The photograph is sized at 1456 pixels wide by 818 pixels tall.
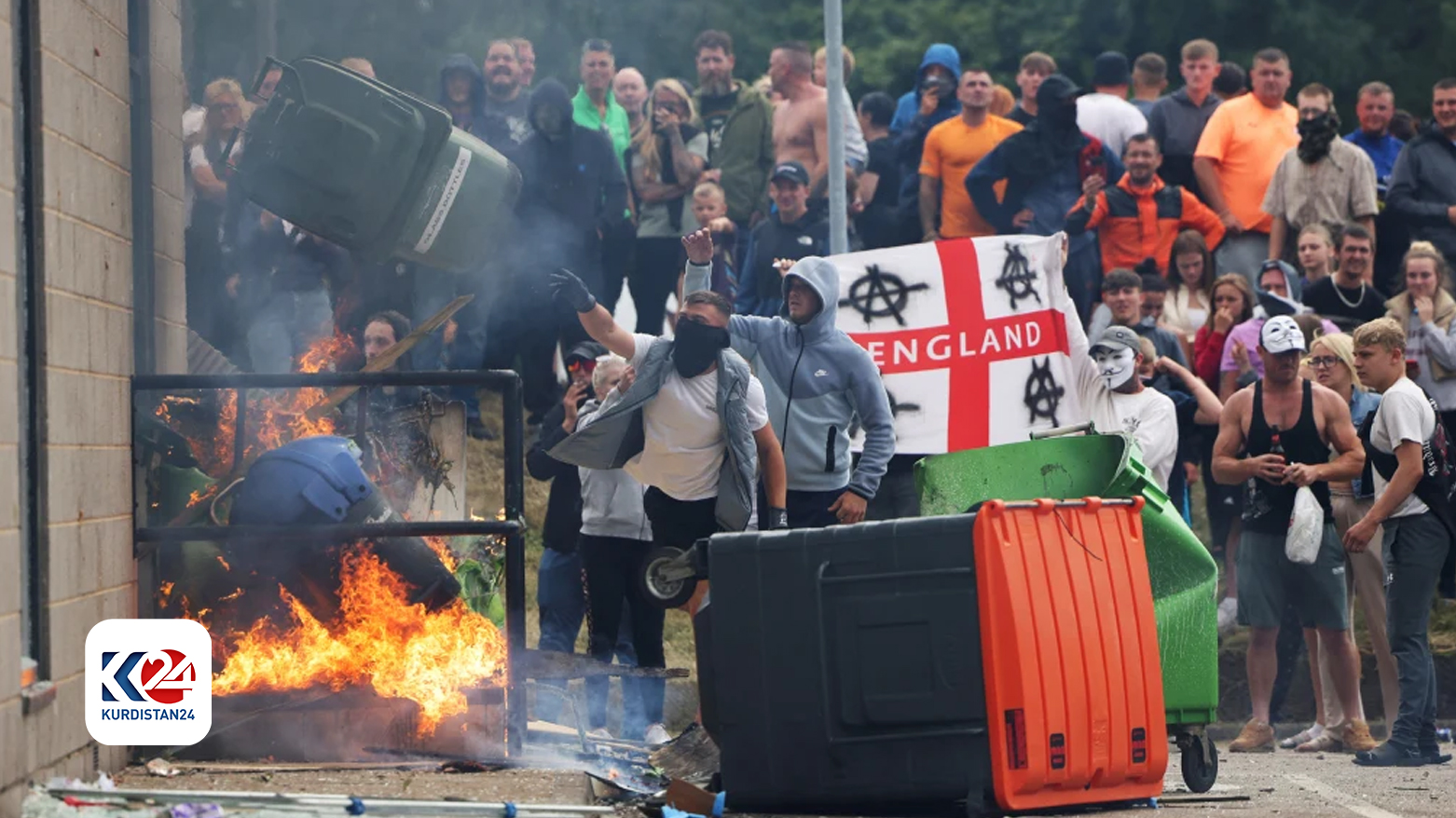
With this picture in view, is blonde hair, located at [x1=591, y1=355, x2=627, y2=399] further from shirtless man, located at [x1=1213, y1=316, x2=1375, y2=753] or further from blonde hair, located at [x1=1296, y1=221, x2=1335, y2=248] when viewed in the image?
blonde hair, located at [x1=1296, y1=221, x2=1335, y2=248]

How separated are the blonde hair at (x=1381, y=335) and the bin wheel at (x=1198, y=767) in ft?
8.52

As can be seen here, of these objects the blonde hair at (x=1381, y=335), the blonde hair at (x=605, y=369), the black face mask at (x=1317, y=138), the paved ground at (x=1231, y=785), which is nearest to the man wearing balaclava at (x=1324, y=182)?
the black face mask at (x=1317, y=138)

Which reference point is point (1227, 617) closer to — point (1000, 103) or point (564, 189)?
point (1000, 103)

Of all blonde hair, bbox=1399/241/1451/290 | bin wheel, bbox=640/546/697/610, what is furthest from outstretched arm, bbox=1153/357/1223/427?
bin wheel, bbox=640/546/697/610

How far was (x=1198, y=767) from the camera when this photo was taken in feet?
27.1

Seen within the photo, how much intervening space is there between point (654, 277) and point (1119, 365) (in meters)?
3.45

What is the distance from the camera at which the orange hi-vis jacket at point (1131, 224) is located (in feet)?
44.1

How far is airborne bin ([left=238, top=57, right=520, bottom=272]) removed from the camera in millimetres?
8523

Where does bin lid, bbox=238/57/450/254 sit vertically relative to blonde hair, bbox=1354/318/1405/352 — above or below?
above

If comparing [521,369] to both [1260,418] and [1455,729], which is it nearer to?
[1260,418]

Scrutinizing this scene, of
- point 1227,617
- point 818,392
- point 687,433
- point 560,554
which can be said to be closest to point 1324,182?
point 1227,617

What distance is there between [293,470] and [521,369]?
5666 millimetres

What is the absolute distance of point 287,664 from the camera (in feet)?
25.9

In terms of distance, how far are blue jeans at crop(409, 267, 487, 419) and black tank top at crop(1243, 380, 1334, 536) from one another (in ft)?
14.5
